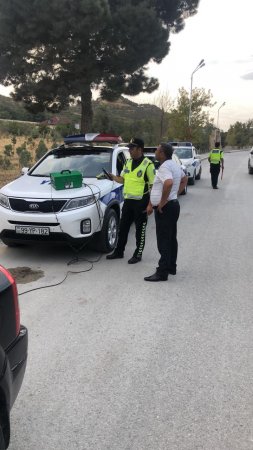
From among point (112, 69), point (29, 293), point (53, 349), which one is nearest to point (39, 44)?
point (112, 69)

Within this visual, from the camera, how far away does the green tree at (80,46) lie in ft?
43.2

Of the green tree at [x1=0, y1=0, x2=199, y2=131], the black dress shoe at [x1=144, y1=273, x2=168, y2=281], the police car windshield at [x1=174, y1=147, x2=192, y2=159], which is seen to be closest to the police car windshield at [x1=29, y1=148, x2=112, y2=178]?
→ the black dress shoe at [x1=144, y1=273, x2=168, y2=281]

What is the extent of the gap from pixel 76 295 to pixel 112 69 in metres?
12.5

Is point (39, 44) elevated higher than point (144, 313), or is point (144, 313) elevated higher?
point (39, 44)

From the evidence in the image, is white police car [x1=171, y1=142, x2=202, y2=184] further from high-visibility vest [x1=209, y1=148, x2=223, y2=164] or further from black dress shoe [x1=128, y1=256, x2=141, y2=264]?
black dress shoe [x1=128, y1=256, x2=141, y2=264]

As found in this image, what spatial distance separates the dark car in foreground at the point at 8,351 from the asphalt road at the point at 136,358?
22.9 inches

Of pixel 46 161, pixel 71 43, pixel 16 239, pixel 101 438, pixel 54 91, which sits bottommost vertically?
pixel 101 438

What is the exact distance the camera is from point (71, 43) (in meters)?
13.7

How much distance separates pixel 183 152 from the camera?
17.8 m

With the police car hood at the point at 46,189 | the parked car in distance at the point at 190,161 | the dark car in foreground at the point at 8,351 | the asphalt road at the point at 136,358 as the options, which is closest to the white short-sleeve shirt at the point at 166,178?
the asphalt road at the point at 136,358

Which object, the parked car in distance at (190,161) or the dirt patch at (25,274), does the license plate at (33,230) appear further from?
the parked car in distance at (190,161)

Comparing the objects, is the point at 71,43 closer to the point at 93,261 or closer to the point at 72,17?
the point at 72,17

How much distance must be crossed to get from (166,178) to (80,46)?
11139 millimetres

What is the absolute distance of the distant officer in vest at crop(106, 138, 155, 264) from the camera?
5.75 metres
